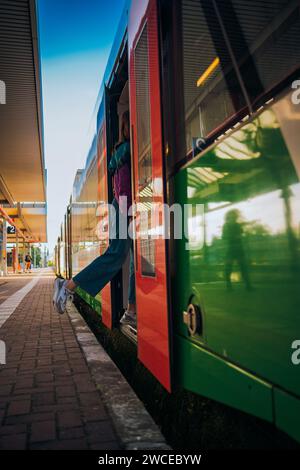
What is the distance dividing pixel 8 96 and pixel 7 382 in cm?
1317

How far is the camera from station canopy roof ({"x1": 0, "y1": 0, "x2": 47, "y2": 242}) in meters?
10.6

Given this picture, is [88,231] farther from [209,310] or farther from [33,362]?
[209,310]

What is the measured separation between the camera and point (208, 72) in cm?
238

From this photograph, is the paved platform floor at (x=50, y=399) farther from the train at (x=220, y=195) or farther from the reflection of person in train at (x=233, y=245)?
the reflection of person in train at (x=233, y=245)

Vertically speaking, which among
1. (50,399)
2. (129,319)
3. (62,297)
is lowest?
(50,399)

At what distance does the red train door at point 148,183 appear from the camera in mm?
2807

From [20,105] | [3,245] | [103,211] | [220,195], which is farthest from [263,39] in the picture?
[3,245]

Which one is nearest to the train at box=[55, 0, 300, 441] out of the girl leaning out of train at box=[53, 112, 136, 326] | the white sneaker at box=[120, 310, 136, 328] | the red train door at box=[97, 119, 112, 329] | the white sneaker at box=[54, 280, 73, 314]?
the girl leaning out of train at box=[53, 112, 136, 326]

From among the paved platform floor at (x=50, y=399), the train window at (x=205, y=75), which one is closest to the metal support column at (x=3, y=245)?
the paved platform floor at (x=50, y=399)

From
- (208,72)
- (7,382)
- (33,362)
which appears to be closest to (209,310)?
(208,72)

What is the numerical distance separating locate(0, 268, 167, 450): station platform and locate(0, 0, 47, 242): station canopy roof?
7936 millimetres

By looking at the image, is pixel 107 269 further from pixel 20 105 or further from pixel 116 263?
pixel 20 105

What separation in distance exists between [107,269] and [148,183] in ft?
4.70

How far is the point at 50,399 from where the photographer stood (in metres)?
3.31
